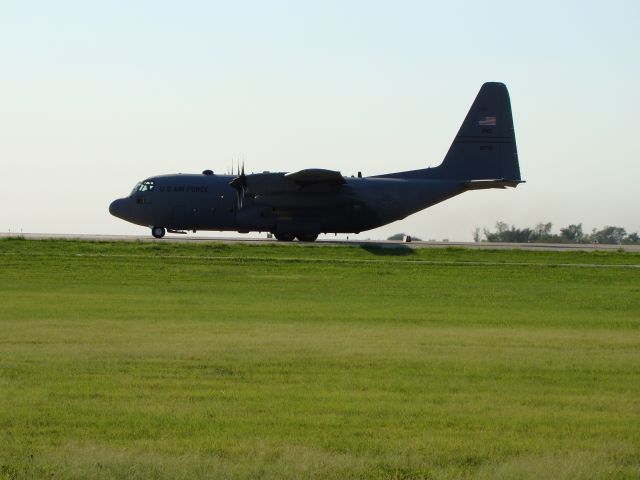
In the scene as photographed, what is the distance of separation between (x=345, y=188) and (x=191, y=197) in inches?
282

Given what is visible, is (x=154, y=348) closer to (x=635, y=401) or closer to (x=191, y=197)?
(x=635, y=401)

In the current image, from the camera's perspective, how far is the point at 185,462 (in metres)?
10.0

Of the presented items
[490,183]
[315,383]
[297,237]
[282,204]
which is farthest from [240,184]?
[315,383]

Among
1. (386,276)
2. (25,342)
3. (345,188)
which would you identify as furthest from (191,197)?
(25,342)

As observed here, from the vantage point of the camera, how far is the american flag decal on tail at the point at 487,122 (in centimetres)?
5528

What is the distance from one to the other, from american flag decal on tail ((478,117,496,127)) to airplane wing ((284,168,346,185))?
8.24m

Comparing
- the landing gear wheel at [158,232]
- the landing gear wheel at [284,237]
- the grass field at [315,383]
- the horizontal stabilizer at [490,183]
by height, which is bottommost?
the grass field at [315,383]

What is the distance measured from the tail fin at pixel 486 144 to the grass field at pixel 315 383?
90.5 ft

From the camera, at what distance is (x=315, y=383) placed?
13.5 m

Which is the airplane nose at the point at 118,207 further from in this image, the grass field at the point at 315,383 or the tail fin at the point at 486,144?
the grass field at the point at 315,383

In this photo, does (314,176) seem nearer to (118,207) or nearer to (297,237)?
(297,237)

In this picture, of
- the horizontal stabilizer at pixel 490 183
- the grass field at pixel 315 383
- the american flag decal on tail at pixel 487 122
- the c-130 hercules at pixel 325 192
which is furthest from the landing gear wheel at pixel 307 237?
the grass field at pixel 315 383

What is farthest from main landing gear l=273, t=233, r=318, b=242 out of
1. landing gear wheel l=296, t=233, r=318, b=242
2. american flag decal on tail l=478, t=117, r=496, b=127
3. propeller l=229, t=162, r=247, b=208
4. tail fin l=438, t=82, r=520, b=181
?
american flag decal on tail l=478, t=117, r=496, b=127

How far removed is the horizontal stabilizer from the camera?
171ft
